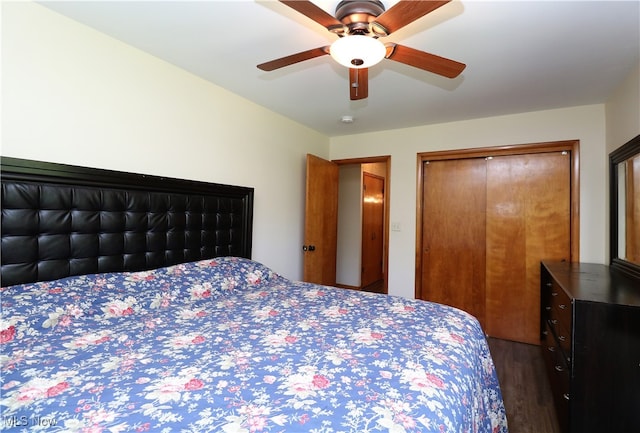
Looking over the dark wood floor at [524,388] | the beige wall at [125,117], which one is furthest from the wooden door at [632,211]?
the beige wall at [125,117]

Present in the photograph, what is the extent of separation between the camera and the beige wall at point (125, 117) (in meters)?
1.66

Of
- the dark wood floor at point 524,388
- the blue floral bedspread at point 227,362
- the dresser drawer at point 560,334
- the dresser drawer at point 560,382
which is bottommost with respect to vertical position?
the dark wood floor at point 524,388

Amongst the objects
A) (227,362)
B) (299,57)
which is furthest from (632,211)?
(227,362)

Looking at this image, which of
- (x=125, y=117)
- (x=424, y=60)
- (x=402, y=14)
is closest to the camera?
(x=402, y=14)

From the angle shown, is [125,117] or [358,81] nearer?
[358,81]

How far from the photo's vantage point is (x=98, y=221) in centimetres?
190

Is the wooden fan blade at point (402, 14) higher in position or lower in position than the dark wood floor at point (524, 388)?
higher

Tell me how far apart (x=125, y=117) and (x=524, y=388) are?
3.42 metres

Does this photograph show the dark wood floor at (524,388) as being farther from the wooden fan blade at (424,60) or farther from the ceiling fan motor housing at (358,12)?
the ceiling fan motor housing at (358,12)

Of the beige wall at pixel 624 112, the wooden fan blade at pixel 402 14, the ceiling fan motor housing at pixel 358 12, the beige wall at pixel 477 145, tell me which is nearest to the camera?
the wooden fan blade at pixel 402 14

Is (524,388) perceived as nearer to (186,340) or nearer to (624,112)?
(624,112)

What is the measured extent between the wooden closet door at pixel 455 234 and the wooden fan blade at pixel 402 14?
248 centimetres

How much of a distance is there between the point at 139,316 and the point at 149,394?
88 cm

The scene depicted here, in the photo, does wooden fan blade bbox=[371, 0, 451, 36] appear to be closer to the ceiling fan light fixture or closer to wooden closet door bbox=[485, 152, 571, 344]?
the ceiling fan light fixture
